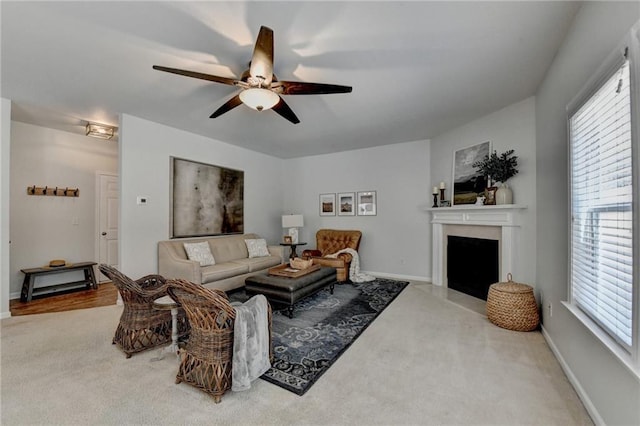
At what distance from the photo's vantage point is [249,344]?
76.9 inches

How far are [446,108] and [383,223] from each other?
2.62 metres

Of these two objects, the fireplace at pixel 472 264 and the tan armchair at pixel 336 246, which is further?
the tan armchair at pixel 336 246

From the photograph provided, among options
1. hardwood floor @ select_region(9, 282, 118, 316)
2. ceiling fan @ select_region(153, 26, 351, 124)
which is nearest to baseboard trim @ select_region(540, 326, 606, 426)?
ceiling fan @ select_region(153, 26, 351, 124)

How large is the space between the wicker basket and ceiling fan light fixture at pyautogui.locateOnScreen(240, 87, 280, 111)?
3219 millimetres

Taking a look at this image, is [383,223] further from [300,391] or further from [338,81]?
[300,391]

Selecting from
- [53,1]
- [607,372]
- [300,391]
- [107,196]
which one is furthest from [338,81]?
[107,196]

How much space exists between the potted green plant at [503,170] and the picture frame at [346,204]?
2.81m

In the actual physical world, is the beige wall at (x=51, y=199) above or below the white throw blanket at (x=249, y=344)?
above

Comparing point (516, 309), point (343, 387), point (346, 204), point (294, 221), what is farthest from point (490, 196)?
point (294, 221)

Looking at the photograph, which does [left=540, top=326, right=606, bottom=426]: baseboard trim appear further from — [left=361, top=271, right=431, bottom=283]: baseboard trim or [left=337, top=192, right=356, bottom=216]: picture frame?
[left=337, top=192, right=356, bottom=216]: picture frame

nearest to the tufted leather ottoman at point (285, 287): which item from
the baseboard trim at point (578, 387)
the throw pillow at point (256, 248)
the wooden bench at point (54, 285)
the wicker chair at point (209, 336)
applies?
the wicker chair at point (209, 336)

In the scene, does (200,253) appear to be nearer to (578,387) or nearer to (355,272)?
(355,272)

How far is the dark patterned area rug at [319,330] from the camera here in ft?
6.89

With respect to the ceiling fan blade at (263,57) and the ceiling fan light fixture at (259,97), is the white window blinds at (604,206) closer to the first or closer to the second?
the ceiling fan blade at (263,57)
